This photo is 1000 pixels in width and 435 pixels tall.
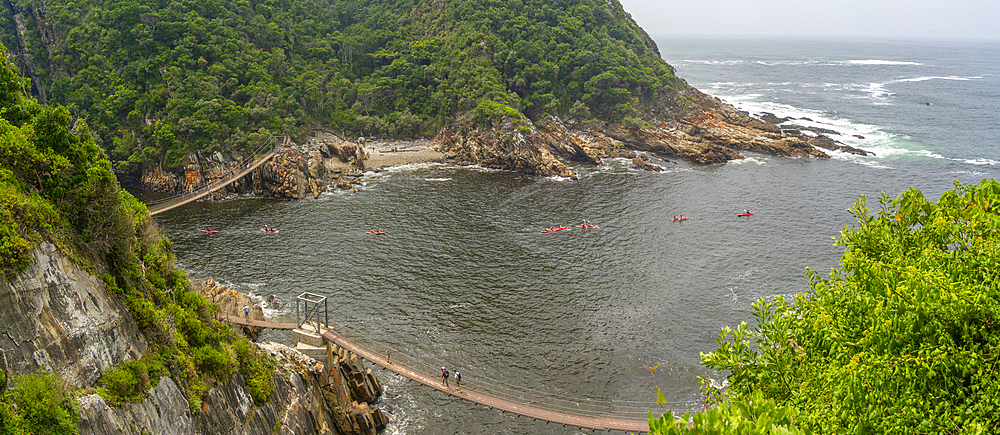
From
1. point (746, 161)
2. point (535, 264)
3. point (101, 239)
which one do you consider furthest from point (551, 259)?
point (746, 161)

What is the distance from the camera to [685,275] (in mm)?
53844

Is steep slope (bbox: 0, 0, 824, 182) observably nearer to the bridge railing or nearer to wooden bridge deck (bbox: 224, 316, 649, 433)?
the bridge railing

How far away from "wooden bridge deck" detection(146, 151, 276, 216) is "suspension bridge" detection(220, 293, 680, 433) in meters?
36.1

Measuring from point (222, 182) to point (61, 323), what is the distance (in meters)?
64.5

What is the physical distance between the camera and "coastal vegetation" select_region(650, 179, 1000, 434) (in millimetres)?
12562

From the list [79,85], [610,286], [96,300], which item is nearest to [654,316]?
[610,286]

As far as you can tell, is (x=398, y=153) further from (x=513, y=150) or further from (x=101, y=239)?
(x=101, y=239)

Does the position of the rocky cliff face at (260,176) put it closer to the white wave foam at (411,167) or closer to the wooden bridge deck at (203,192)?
the wooden bridge deck at (203,192)

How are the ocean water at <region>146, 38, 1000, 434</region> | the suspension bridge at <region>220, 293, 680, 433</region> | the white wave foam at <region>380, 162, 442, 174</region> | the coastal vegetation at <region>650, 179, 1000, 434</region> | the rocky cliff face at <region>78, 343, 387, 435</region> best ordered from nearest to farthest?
the coastal vegetation at <region>650, 179, 1000, 434</region>
the rocky cliff face at <region>78, 343, 387, 435</region>
the suspension bridge at <region>220, 293, 680, 433</region>
the ocean water at <region>146, 38, 1000, 434</region>
the white wave foam at <region>380, 162, 442, 174</region>

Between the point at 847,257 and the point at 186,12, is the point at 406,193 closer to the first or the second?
the point at 186,12

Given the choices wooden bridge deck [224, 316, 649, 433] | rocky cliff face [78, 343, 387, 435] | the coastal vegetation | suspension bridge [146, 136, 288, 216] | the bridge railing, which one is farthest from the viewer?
suspension bridge [146, 136, 288, 216]

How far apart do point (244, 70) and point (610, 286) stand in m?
76.1

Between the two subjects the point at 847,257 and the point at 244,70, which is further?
the point at 244,70

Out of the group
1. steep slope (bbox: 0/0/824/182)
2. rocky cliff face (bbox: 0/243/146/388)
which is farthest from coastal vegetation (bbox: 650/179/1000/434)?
steep slope (bbox: 0/0/824/182)
